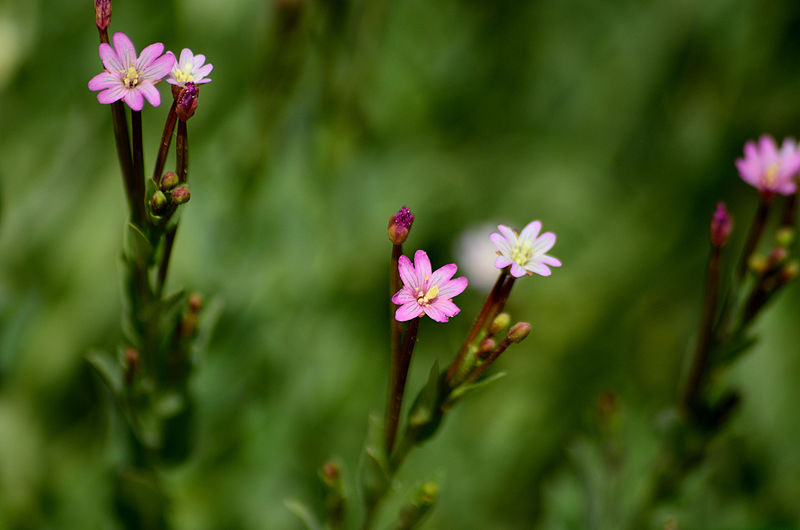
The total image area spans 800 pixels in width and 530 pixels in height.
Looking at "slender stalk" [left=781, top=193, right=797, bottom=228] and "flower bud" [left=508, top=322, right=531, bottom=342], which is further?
"slender stalk" [left=781, top=193, right=797, bottom=228]

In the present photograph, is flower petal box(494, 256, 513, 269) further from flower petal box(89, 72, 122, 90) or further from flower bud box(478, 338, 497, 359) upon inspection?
flower petal box(89, 72, 122, 90)

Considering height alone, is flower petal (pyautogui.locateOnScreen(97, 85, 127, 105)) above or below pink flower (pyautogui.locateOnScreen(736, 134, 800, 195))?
below

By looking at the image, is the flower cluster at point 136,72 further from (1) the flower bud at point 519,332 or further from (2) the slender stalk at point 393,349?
(1) the flower bud at point 519,332

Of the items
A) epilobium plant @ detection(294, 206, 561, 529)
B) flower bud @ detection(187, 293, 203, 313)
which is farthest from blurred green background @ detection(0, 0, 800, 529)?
epilobium plant @ detection(294, 206, 561, 529)

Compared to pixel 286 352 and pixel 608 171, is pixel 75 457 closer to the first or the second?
pixel 286 352

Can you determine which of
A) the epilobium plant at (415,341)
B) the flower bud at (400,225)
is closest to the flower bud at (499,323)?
the epilobium plant at (415,341)

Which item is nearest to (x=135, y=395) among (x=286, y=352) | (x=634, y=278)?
(x=286, y=352)

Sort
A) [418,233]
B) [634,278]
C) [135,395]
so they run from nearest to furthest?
[135,395]
[418,233]
[634,278]
